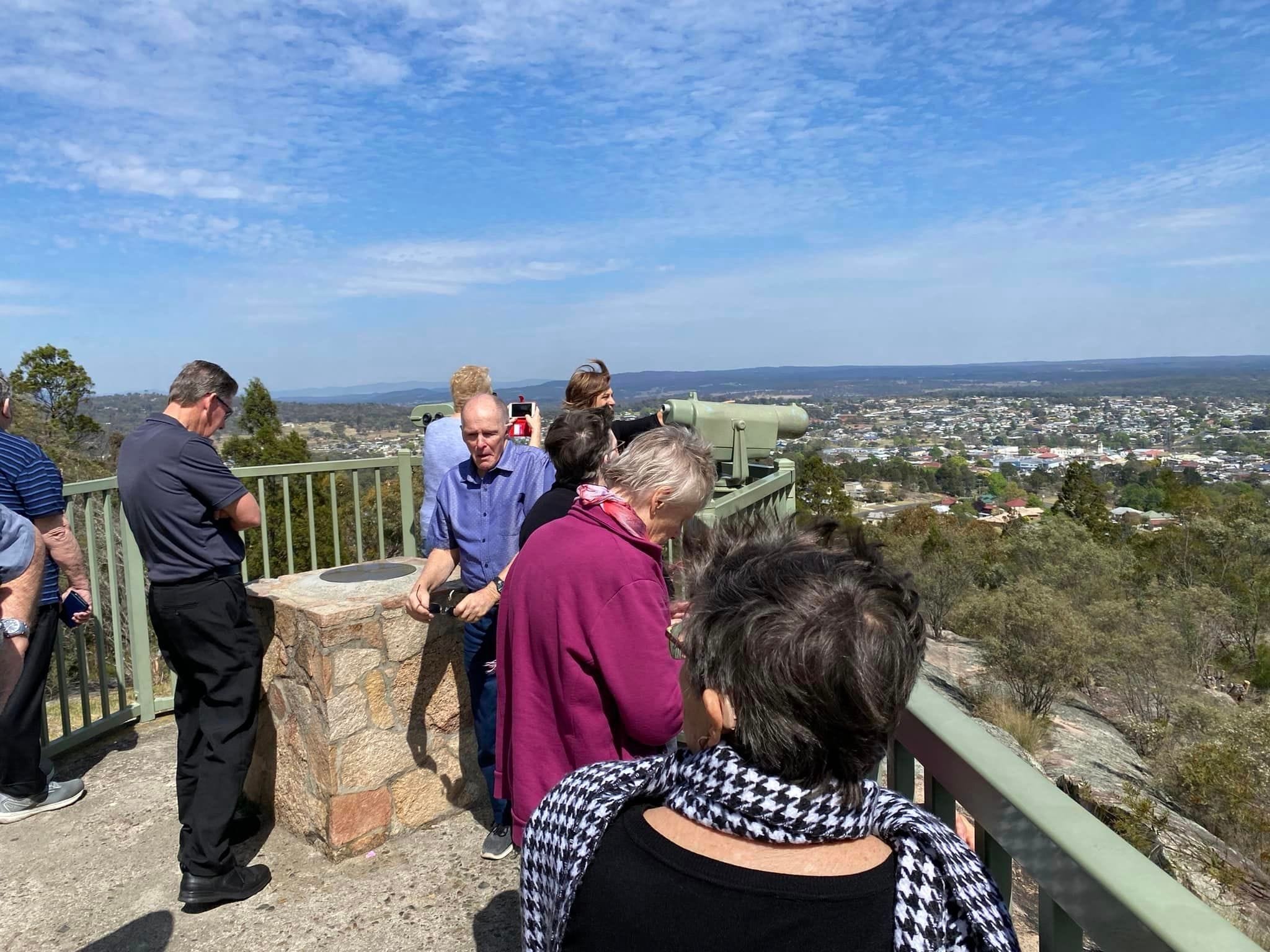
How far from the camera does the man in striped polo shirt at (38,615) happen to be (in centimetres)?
340

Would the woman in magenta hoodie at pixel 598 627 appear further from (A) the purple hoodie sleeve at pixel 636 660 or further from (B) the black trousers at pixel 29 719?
(B) the black trousers at pixel 29 719

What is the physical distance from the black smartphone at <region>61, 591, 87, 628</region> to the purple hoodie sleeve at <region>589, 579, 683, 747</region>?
2858mm

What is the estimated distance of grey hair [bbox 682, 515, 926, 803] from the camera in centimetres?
113

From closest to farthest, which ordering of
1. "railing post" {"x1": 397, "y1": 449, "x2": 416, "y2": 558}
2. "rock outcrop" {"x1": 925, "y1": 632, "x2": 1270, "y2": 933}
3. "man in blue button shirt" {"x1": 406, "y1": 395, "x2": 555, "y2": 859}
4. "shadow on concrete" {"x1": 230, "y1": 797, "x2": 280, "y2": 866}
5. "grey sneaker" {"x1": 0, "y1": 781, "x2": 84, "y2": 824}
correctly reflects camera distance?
"man in blue button shirt" {"x1": 406, "y1": 395, "x2": 555, "y2": 859} → "shadow on concrete" {"x1": 230, "y1": 797, "x2": 280, "y2": 866} → "grey sneaker" {"x1": 0, "y1": 781, "x2": 84, "y2": 824} → "railing post" {"x1": 397, "y1": 449, "x2": 416, "y2": 558} → "rock outcrop" {"x1": 925, "y1": 632, "x2": 1270, "y2": 933}

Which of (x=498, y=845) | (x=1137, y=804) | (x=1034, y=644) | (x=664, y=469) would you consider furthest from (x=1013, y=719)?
(x=664, y=469)

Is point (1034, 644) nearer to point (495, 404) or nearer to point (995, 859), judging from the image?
point (495, 404)

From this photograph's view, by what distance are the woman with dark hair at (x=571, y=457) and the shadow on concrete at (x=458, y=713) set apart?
2.43 feet

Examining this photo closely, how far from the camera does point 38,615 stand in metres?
3.34

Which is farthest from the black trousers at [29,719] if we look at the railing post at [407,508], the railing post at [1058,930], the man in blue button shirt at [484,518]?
the railing post at [1058,930]

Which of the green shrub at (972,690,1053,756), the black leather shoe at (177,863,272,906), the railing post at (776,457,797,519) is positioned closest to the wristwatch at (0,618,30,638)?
the black leather shoe at (177,863,272,906)

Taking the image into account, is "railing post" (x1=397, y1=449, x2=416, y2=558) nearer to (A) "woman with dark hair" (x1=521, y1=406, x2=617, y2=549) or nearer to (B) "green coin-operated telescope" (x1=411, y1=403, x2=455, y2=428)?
(B) "green coin-operated telescope" (x1=411, y1=403, x2=455, y2=428)

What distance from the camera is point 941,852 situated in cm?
110

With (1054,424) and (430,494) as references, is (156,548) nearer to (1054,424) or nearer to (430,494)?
(430,494)

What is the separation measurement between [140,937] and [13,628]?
1.58m
